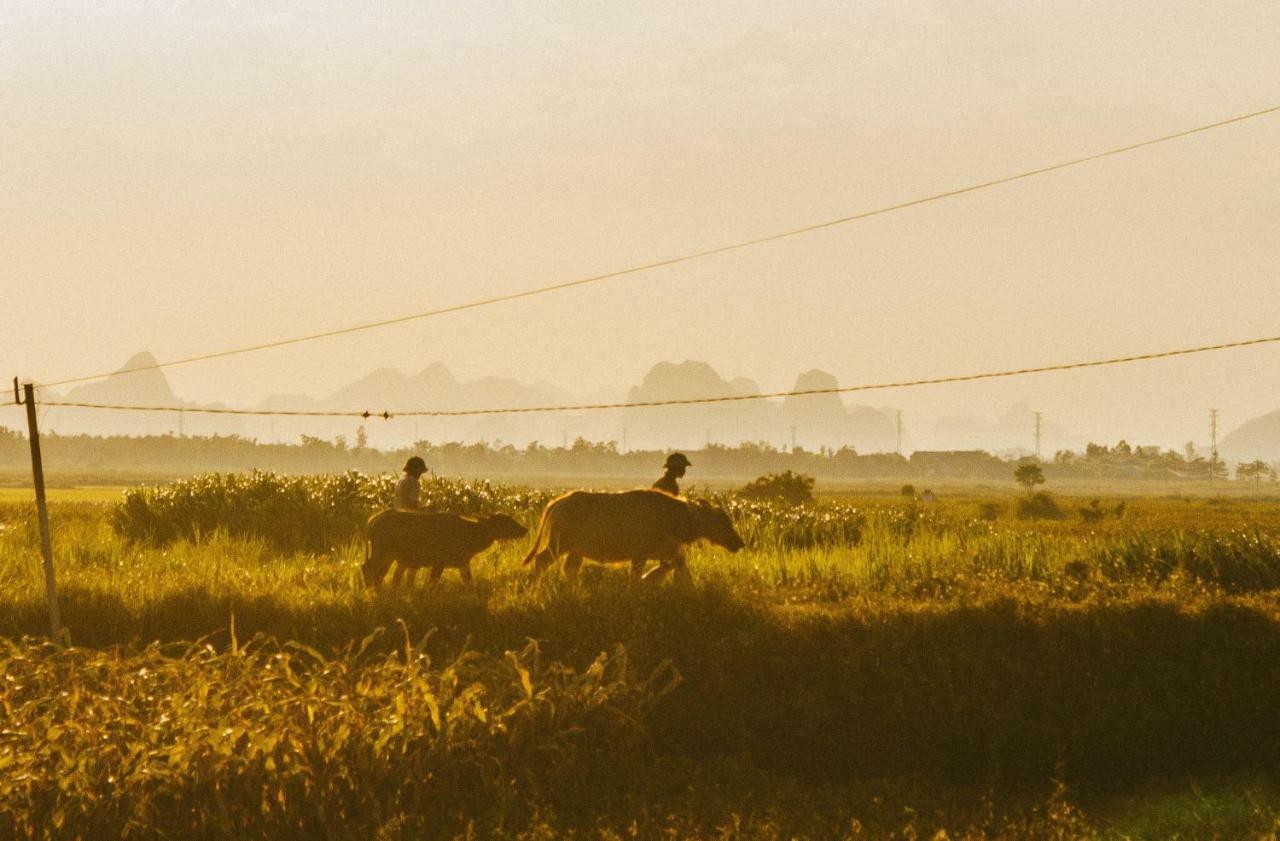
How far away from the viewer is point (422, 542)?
14078mm

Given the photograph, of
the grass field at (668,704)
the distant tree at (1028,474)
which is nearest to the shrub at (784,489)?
the grass field at (668,704)

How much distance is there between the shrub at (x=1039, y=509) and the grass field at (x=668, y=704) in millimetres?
44112

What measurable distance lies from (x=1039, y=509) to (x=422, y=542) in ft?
173

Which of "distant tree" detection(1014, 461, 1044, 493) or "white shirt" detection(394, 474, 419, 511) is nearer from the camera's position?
"white shirt" detection(394, 474, 419, 511)

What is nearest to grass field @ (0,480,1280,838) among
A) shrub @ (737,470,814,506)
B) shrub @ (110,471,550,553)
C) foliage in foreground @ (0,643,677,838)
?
foliage in foreground @ (0,643,677,838)

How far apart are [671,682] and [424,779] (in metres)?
2.73

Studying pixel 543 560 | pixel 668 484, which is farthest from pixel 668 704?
pixel 668 484

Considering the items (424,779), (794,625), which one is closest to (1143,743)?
(794,625)

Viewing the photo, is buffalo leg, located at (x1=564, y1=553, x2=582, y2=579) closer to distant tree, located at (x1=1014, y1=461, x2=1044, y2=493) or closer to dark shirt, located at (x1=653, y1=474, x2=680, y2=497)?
dark shirt, located at (x1=653, y1=474, x2=680, y2=497)

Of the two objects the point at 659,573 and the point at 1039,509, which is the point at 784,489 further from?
the point at 1039,509

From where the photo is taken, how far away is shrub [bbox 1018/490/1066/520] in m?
58.3

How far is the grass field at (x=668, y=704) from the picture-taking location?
8.65 m

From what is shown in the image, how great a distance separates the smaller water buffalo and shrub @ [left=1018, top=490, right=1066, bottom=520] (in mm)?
47958

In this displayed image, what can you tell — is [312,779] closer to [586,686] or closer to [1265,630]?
[586,686]
